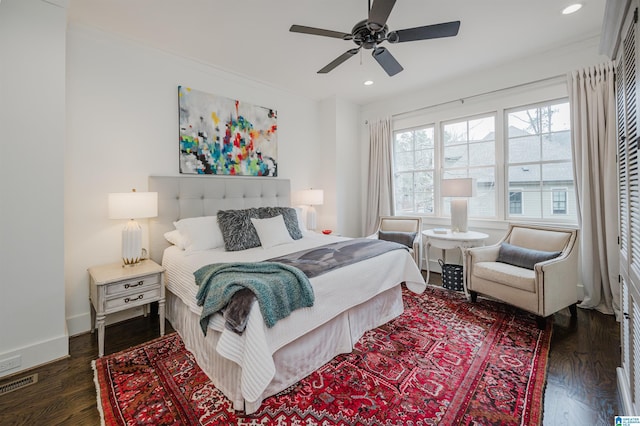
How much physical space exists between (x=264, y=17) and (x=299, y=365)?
9.17 feet

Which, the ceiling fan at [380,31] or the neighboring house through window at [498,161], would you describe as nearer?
the ceiling fan at [380,31]

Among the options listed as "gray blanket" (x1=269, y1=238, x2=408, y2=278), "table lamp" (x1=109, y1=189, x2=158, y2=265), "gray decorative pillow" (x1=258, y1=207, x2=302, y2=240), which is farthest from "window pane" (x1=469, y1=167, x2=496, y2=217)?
"table lamp" (x1=109, y1=189, x2=158, y2=265)

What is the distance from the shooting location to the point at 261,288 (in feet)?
5.18

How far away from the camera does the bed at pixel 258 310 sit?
4.96 ft

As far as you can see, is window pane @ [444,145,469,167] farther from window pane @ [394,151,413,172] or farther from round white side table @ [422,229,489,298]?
round white side table @ [422,229,489,298]

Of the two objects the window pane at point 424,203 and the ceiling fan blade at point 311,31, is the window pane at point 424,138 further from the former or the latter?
the ceiling fan blade at point 311,31

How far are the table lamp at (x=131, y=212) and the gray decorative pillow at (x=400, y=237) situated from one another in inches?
111

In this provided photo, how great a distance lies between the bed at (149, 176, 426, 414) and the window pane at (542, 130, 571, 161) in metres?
2.16

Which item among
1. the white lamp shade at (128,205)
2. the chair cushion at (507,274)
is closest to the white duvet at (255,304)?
the white lamp shade at (128,205)

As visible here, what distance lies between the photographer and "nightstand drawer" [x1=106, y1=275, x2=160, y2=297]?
2.18 m

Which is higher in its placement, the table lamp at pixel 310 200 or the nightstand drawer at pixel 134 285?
the table lamp at pixel 310 200

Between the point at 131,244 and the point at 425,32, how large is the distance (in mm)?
2925

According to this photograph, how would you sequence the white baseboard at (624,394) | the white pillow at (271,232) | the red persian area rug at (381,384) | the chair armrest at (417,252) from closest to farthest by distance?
1. the white baseboard at (624,394)
2. the red persian area rug at (381,384)
3. the white pillow at (271,232)
4. the chair armrest at (417,252)

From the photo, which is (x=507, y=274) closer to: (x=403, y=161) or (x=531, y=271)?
(x=531, y=271)
